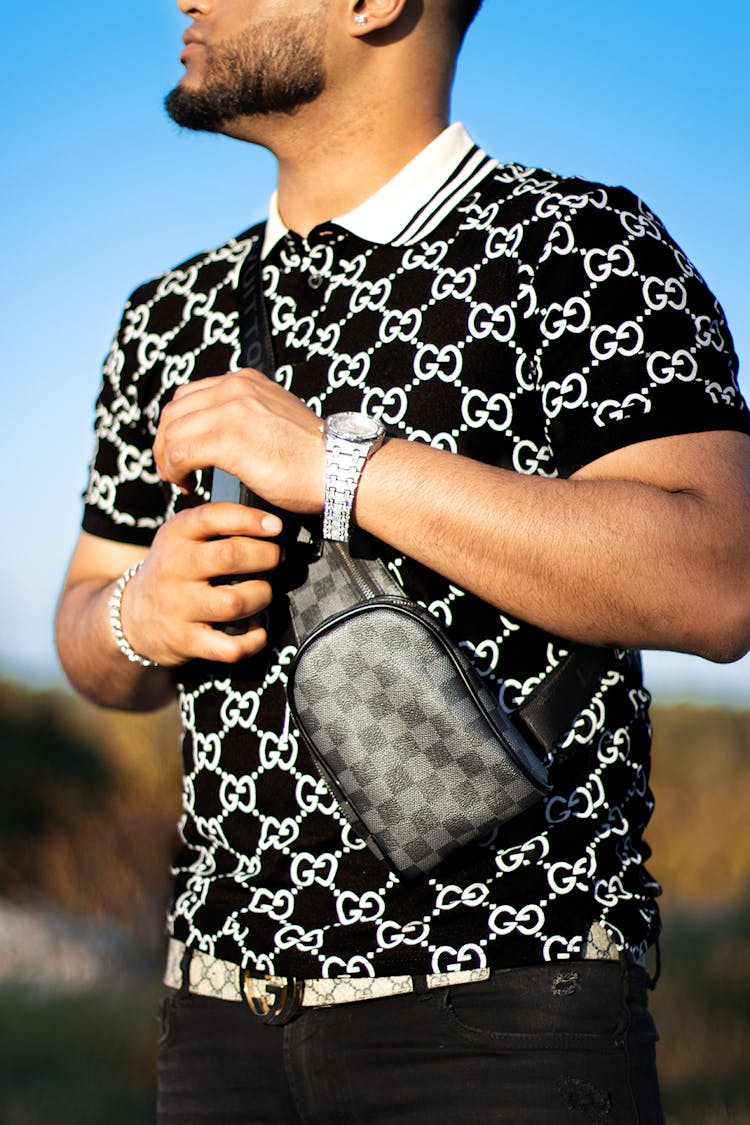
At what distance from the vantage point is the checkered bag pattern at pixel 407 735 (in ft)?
5.32

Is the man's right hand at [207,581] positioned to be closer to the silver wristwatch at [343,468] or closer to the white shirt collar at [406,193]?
the silver wristwatch at [343,468]

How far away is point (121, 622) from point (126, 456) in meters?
0.47

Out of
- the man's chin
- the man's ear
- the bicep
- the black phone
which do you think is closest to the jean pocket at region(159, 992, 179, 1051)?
the black phone

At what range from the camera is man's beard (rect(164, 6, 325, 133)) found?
2193 millimetres

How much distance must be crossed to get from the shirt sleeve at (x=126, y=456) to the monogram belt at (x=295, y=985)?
822 mm

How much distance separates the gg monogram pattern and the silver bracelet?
0.38 feet

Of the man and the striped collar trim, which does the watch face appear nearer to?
the man

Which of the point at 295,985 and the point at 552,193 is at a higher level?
the point at 552,193

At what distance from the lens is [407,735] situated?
1646 millimetres

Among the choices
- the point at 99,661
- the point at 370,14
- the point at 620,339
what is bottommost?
the point at 99,661

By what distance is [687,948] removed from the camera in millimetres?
10859

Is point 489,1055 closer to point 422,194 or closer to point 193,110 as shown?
point 422,194

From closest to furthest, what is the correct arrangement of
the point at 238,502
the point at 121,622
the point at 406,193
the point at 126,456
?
the point at 238,502 → the point at 121,622 → the point at 406,193 → the point at 126,456

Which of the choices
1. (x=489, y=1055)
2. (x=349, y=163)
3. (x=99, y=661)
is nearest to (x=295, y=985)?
(x=489, y=1055)
